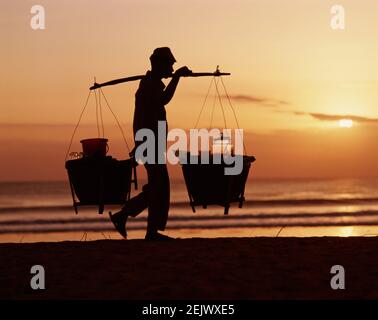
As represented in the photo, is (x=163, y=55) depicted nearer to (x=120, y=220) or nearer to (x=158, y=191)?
(x=158, y=191)

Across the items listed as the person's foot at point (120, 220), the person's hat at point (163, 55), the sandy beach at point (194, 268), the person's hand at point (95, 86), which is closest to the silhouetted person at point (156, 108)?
the person's hat at point (163, 55)

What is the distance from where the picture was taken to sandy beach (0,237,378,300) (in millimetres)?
6328

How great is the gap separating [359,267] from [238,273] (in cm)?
126

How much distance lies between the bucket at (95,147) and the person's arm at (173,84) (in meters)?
1.06

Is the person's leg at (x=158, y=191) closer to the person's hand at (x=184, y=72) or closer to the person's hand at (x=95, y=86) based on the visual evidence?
the person's hand at (x=184, y=72)

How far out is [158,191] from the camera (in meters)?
8.80

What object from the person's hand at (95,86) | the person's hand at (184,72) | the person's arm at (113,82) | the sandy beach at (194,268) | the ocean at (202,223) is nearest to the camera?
the sandy beach at (194,268)

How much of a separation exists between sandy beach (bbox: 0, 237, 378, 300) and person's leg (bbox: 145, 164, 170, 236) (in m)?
0.34

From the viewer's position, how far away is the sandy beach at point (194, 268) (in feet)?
20.8

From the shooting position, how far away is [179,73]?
8.70m

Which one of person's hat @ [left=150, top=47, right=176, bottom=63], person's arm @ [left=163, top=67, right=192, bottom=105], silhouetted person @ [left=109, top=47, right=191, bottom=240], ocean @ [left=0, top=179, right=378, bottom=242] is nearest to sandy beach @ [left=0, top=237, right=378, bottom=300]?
silhouetted person @ [left=109, top=47, right=191, bottom=240]
